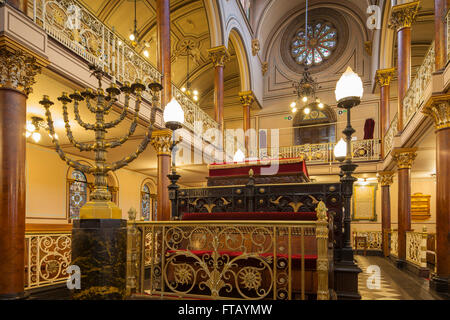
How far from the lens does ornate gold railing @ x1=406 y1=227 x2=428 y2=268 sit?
680 cm

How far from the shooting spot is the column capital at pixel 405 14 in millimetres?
8445

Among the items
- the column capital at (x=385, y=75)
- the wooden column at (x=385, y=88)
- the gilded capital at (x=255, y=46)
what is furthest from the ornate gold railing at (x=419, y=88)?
the gilded capital at (x=255, y=46)

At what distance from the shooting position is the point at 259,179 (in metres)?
4.38

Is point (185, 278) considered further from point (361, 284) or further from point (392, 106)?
point (392, 106)

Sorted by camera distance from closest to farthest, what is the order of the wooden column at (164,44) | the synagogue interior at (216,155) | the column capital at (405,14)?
1. the synagogue interior at (216,155)
2. the wooden column at (164,44)
3. the column capital at (405,14)

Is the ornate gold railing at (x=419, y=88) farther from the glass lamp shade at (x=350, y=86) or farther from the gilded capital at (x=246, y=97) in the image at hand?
the gilded capital at (x=246, y=97)

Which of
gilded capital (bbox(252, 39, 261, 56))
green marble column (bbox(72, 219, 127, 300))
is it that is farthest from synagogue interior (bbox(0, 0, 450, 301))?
gilded capital (bbox(252, 39, 261, 56))

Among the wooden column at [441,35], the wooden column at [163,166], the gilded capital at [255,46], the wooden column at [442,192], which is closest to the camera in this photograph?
the wooden column at [442,192]

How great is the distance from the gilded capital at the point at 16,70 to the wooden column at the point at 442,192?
722cm

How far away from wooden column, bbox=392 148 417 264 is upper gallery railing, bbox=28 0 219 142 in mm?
8026

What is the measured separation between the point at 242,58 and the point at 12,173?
1302cm

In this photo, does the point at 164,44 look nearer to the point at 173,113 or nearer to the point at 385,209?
the point at 173,113
